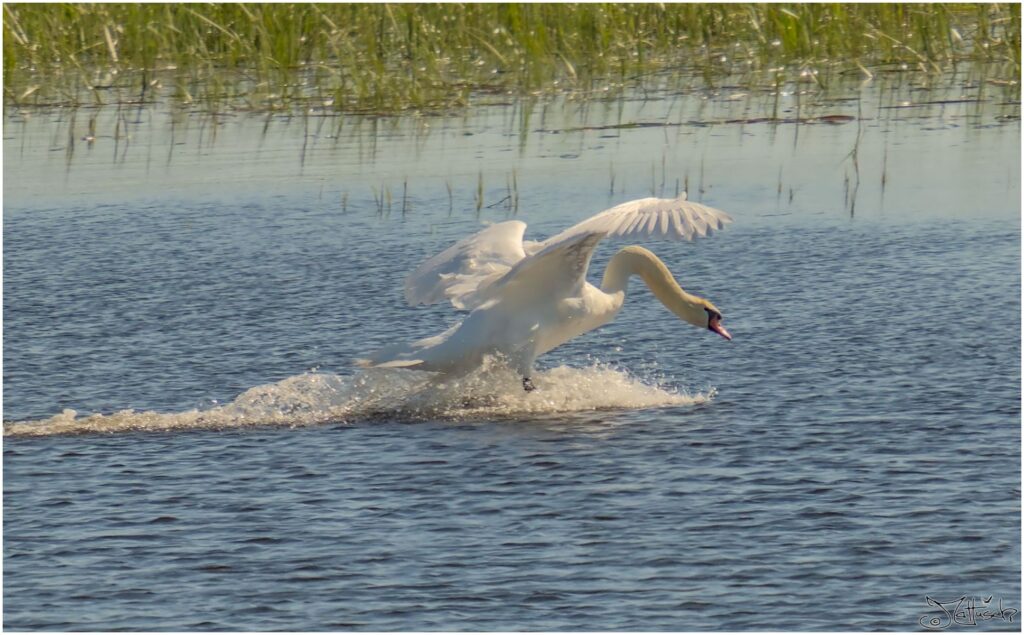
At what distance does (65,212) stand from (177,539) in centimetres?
925

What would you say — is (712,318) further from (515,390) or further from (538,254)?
(538,254)

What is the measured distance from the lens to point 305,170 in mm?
17984

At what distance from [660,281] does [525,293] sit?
990 millimetres

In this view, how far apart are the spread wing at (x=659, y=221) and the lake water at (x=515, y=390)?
1.04 metres

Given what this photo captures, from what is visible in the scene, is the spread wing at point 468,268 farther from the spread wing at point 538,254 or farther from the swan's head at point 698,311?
the swan's head at point 698,311

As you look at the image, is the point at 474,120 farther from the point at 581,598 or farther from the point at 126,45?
the point at 581,598

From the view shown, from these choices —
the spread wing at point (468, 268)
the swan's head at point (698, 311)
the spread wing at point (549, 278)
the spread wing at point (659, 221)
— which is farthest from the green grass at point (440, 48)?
the spread wing at point (659, 221)

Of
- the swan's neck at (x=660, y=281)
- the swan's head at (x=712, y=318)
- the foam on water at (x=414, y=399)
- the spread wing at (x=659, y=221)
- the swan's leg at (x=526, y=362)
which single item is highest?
the spread wing at (x=659, y=221)

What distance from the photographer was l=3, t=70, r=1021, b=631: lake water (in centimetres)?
752

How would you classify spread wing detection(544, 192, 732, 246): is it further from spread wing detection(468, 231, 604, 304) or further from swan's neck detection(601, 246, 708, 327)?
swan's neck detection(601, 246, 708, 327)

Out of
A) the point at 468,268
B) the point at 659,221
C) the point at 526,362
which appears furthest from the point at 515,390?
the point at 659,221

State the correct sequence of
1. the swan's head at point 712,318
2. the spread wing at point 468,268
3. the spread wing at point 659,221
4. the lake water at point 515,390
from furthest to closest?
the swan's head at point 712,318 < the spread wing at point 468,268 < the spread wing at point 659,221 < the lake water at point 515,390

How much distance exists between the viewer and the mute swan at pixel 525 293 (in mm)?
10531

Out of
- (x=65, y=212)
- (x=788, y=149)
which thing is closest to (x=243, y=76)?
(x=65, y=212)
